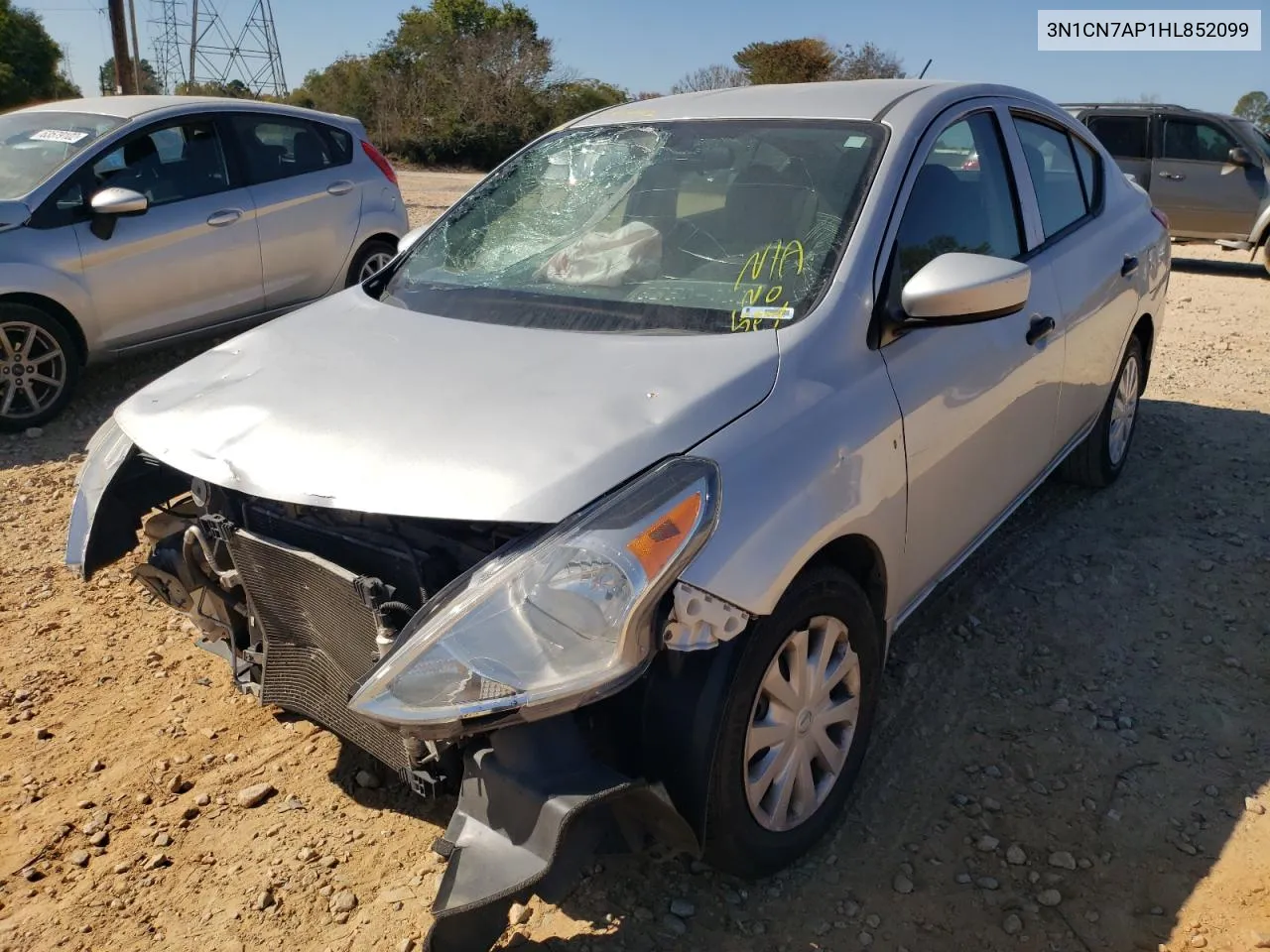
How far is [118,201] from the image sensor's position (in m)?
5.82

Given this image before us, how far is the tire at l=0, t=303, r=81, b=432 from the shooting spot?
222 inches

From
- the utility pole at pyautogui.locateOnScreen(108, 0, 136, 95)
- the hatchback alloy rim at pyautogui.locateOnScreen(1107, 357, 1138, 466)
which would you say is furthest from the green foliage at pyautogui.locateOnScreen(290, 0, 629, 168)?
the hatchback alloy rim at pyautogui.locateOnScreen(1107, 357, 1138, 466)

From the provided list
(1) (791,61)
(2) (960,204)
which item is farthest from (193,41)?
(2) (960,204)

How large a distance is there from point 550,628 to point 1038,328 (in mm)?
2216

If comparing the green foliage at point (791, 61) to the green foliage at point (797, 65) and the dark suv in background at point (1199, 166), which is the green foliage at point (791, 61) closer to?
the green foliage at point (797, 65)

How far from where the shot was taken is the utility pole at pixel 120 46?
19.4 m

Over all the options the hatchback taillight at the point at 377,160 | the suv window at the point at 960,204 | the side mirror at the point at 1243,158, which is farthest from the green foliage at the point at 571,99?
the suv window at the point at 960,204

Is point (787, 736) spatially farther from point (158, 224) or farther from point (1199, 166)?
point (1199, 166)

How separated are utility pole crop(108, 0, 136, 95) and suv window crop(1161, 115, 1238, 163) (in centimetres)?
1790

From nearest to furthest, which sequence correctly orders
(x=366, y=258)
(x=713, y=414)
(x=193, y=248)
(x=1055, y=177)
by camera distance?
(x=713, y=414)
(x=1055, y=177)
(x=193, y=248)
(x=366, y=258)

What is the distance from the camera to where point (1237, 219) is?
11.6 meters

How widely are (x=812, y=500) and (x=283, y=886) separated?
5.20 ft

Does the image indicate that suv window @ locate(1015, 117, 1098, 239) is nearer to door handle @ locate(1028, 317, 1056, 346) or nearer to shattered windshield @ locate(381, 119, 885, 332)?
door handle @ locate(1028, 317, 1056, 346)

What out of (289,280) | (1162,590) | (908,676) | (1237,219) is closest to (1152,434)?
(1162,590)
